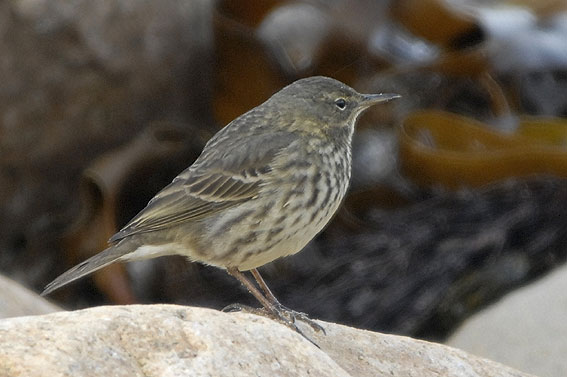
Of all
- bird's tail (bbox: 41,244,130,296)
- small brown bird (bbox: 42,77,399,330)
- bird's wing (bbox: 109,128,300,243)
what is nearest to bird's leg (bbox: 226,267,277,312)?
small brown bird (bbox: 42,77,399,330)

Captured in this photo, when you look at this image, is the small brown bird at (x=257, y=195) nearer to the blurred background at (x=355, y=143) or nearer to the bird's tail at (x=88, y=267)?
the bird's tail at (x=88, y=267)

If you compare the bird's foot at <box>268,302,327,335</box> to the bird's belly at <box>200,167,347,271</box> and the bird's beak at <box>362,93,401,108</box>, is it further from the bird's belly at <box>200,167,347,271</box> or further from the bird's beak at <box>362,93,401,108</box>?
the bird's beak at <box>362,93,401,108</box>

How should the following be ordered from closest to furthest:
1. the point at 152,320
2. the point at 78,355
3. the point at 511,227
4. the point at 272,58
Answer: the point at 78,355 < the point at 152,320 < the point at 511,227 < the point at 272,58

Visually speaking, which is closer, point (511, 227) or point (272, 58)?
point (511, 227)

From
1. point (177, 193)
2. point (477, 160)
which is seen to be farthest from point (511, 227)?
point (177, 193)

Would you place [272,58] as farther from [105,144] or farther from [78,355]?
[78,355]

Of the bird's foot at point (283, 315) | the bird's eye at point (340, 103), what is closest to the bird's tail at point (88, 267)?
the bird's foot at point (283, 315)

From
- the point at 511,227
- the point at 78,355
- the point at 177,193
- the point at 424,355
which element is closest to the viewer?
the point at 78,355
